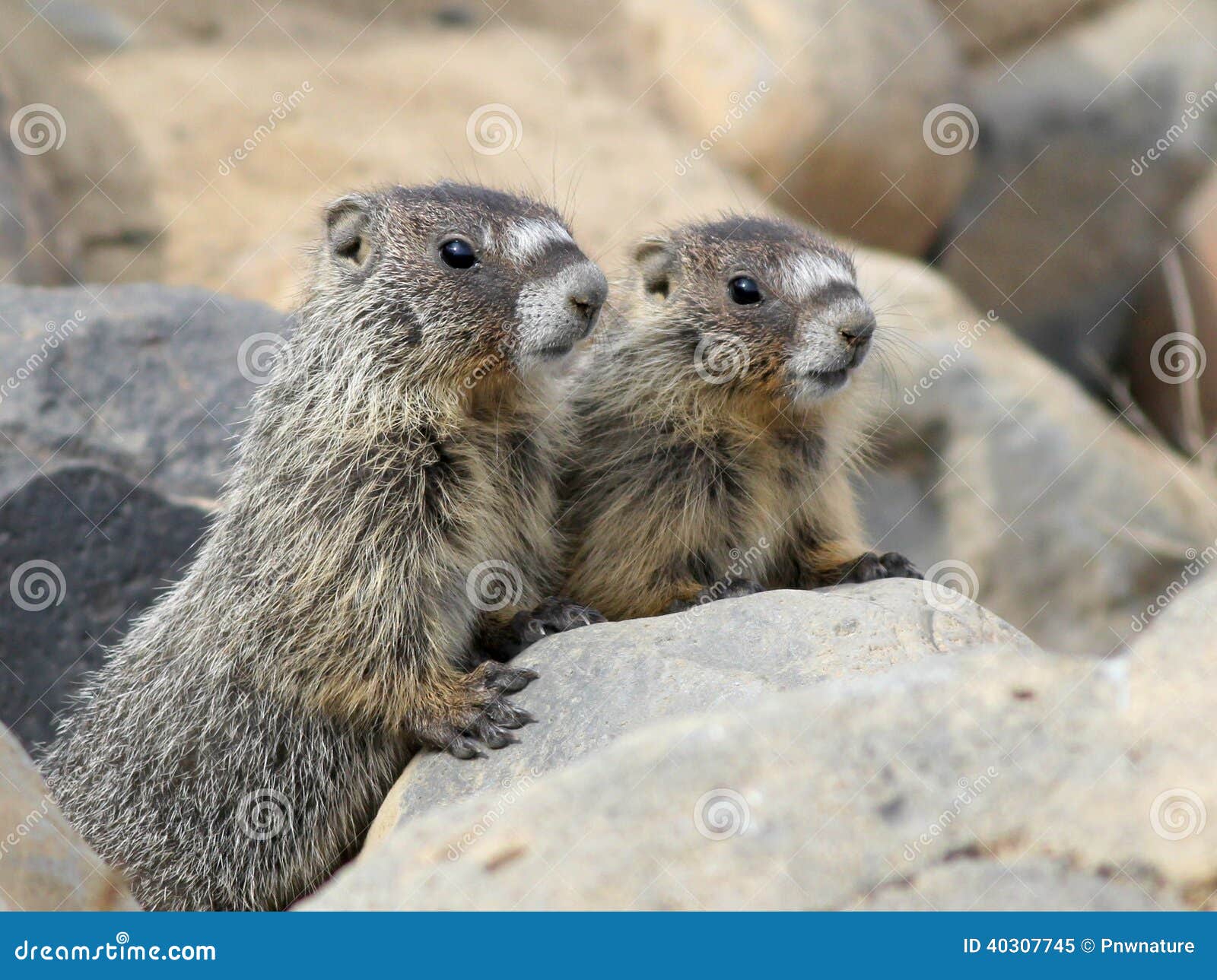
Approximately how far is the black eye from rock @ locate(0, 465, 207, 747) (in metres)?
3.23

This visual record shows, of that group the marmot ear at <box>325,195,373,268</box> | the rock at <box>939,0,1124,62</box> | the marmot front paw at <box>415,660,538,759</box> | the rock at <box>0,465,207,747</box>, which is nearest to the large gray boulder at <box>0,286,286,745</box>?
the rock at <box>0,465,207,747</box>

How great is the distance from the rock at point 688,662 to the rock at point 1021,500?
5.51 meters

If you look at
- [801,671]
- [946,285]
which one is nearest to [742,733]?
[801,671]

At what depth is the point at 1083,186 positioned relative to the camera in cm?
1427

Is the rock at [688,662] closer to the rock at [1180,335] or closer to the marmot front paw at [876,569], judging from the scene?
the marmot front paw at [876,569]

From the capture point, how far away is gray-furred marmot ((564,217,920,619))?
5480 mm

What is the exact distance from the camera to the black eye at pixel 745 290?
563 centimetres

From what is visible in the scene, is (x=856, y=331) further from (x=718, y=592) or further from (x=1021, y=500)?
(x=1021, y=500)

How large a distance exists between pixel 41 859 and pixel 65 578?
305 cm

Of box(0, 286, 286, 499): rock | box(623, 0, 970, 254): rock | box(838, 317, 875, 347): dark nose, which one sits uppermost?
box(623, 0, 970, 254): rock

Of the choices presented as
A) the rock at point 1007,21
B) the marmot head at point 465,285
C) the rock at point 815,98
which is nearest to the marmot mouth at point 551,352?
the marmot head at point 465,285

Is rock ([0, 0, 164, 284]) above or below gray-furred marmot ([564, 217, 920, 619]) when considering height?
below

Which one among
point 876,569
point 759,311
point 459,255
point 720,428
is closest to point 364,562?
point 459,255

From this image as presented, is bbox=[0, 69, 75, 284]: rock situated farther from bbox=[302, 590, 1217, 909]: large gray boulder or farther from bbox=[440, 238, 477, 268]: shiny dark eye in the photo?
bbox=[302, 590, 1217, 909]: large gray boulder
